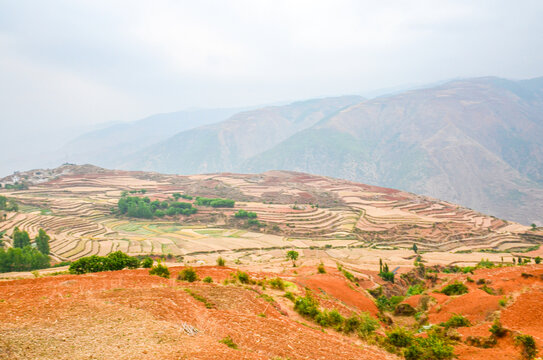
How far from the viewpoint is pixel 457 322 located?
16.2 metres

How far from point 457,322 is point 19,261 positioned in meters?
43.2

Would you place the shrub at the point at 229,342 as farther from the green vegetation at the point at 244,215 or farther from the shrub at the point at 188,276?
the green vegetation at the point at 244,215

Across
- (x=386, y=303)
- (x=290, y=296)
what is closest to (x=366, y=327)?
(x=290, y=296)

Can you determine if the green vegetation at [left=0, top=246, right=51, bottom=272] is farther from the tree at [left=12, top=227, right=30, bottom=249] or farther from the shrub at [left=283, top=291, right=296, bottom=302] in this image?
the shrub at [left=283, top=291, right=296, bottom=302]

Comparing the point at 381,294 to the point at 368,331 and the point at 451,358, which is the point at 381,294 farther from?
the point at 451,358

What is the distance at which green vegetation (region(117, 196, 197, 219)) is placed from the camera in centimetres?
7951

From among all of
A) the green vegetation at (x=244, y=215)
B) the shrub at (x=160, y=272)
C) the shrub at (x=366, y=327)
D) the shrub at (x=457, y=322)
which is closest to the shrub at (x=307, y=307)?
the shrub at (x=366, y=327)

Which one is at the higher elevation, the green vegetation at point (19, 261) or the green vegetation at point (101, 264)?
the green vegetation at point (101, 264)

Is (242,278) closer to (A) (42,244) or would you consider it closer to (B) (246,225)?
(A) (42,244)

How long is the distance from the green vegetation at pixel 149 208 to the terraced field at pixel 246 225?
8.52ft

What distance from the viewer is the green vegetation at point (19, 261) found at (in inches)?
1280

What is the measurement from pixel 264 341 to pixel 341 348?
3534 mm

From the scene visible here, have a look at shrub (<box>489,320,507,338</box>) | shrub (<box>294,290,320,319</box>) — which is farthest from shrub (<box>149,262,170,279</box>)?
shrub (<box>489,320,507,338</box>)

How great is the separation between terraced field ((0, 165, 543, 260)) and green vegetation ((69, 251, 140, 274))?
25.2 m
